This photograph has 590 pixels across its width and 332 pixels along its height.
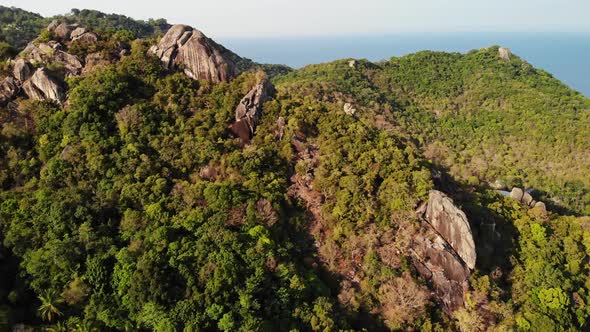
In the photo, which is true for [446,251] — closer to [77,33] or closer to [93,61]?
[93,61]

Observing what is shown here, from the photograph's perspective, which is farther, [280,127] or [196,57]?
[196,57]

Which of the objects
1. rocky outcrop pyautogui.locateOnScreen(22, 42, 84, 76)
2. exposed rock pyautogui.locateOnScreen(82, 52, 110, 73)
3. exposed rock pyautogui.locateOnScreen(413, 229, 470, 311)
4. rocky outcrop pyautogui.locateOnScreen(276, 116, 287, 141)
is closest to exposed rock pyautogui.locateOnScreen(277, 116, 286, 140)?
rocky outcrop pyautogui.locateOnScreen(276, 116, 287, 141)

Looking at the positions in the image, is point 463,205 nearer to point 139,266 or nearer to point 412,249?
point 412,249

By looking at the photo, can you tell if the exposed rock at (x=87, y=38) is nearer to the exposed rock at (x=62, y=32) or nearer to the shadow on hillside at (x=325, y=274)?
the exposed rock at (x=62, y=32)

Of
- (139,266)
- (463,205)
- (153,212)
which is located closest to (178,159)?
(153,212)

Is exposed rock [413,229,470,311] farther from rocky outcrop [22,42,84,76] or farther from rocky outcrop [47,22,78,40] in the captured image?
rocky outcrop [47,22,78,40]

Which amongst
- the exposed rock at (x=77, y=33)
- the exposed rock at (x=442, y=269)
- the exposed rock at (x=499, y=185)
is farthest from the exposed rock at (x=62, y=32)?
the exposed rock at (x=499, y=185)

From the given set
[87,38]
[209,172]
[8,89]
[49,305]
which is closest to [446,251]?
[209,172]
